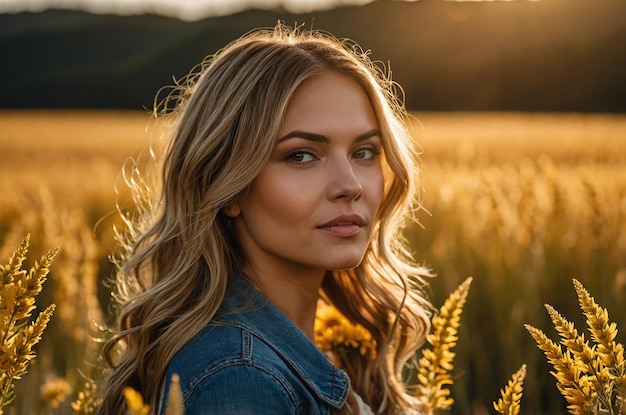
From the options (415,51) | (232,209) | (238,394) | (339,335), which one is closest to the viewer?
(238,394)

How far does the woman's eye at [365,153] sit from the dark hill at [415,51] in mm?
20967

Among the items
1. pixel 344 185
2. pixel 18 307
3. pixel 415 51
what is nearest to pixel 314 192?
pixel 344 185

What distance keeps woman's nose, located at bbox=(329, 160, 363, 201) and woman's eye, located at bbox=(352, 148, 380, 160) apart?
0.40 feet

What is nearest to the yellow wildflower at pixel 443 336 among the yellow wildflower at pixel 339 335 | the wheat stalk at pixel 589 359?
the wheat stalk at pixel 589 359

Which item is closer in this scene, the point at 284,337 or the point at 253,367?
the point at 253,367

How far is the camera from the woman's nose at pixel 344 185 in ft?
4.82

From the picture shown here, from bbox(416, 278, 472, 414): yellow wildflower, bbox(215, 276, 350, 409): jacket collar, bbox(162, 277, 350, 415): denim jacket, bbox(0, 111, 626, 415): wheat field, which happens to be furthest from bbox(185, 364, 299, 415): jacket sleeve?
bbox(0, 111, 626, 415): wheat field

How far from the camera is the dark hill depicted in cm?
3116

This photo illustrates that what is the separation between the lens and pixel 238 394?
1211 mm

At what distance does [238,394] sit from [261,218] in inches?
16.9

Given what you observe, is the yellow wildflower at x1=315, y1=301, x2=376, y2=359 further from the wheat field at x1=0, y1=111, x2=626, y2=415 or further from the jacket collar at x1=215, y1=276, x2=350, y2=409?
the jacket collar at x1=215, y1=276, x2=350, y2=409

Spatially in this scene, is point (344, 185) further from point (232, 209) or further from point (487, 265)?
point (487, 265)

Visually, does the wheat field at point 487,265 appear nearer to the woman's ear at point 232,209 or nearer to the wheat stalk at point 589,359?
the woman's ear at point 232,209

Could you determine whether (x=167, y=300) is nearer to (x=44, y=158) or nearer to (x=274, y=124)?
(x=274, y=124)
